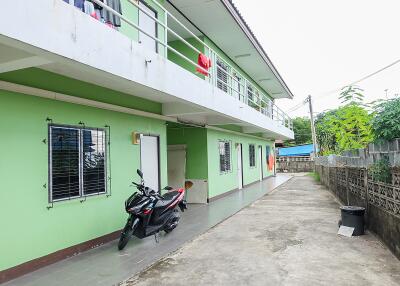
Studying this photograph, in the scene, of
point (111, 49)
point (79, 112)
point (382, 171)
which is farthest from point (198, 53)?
point (382, 171)

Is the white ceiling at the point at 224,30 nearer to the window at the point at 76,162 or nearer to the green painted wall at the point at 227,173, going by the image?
the green painted wall at the point at 227,173

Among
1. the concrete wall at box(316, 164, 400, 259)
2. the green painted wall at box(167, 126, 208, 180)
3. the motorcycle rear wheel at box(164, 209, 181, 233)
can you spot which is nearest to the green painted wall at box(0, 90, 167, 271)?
the motorcycle rear wheel at box(164, 209, 181, 233)

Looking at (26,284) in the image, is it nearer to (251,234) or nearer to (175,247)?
(175,247)

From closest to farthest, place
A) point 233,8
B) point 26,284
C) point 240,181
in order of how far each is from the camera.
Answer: point 26,284 < point 233,8 < point 240,181

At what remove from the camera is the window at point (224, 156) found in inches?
524

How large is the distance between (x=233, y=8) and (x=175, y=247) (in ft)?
23.6

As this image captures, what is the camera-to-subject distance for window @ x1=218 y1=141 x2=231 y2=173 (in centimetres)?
1330

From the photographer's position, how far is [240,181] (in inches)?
641

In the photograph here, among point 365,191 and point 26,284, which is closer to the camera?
point 26,284

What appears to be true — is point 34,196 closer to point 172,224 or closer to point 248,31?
point 172,224

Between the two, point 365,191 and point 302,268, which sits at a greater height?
point 365,191

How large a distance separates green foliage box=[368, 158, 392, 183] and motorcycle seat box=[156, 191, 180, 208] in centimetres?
391

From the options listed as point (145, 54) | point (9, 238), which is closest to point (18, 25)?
point (145, 54)

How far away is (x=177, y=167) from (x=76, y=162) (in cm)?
627
